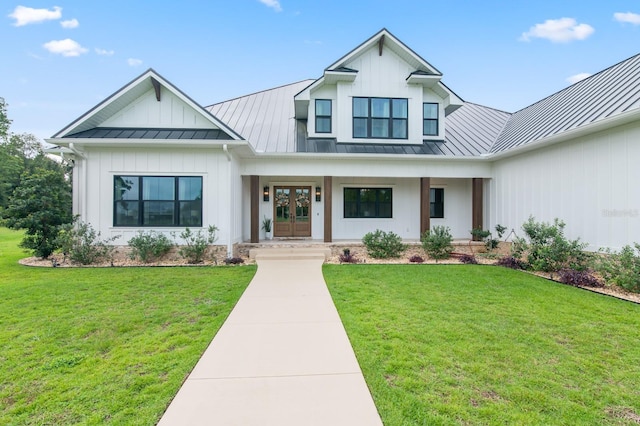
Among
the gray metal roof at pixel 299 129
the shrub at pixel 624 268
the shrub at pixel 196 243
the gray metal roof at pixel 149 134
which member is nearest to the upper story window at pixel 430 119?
the gray metal roof at pixel 299 129

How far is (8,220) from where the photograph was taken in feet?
31.5

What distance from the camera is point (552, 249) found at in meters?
8.36

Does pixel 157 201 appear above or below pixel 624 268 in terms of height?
above

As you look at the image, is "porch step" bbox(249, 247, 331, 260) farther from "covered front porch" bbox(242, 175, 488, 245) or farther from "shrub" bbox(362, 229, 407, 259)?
"covered front porch" bbox(242, 175, 488, 245)

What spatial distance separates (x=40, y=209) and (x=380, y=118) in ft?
41.5

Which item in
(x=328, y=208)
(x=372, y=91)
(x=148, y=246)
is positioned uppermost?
(x=372, y=91)

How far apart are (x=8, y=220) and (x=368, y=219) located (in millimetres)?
12533

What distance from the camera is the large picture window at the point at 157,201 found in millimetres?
10109

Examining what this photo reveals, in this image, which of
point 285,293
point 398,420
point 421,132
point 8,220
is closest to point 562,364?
point 398,420

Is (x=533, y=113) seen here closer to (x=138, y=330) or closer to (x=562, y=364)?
(x=562, y=364)

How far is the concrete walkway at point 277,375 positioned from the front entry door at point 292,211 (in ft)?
26.4

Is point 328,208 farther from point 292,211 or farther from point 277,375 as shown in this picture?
point 277,375

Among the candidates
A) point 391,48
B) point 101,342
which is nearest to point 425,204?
point 391,48

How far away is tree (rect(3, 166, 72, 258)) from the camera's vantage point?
9.70m
